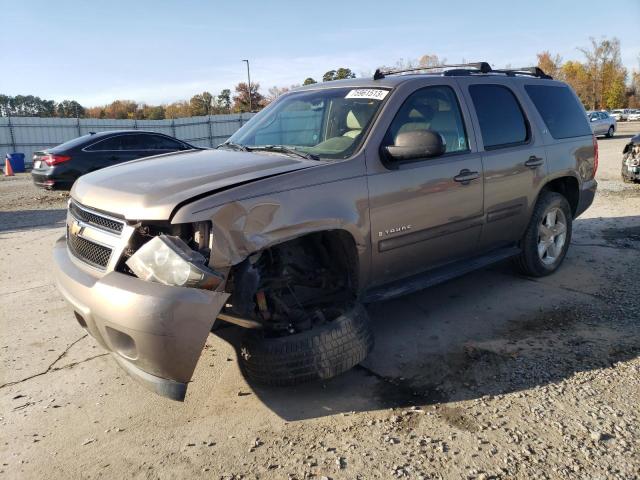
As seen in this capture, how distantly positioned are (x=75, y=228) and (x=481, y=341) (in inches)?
119

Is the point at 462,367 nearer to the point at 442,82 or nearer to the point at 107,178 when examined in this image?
the point at 442,82

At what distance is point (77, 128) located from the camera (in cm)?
2678

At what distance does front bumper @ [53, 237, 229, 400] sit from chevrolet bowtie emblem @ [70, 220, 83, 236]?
0.63 meters

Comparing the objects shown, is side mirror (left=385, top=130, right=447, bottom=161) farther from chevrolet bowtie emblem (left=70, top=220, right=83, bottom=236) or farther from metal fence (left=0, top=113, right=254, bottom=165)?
metal fence (left=0, top=113, right=254, bottom=165)

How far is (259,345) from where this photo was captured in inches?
120

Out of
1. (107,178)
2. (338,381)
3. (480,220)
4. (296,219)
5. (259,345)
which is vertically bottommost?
(338,381)

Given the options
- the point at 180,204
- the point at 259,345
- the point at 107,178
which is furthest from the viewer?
the point at 107,178

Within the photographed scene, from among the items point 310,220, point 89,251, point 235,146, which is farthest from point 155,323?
point 235,146

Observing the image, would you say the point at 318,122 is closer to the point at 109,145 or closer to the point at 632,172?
the point at 109,145

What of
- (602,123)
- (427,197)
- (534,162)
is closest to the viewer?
(427,197)

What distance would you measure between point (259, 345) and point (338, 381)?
0.65m

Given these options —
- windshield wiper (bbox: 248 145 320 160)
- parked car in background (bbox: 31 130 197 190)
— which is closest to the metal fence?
parked car in background (bbox: 31 130 197 190)

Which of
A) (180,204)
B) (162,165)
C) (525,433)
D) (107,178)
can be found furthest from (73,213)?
(525,433)

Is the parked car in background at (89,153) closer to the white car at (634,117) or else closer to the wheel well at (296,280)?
the wheel well at (296,280)
